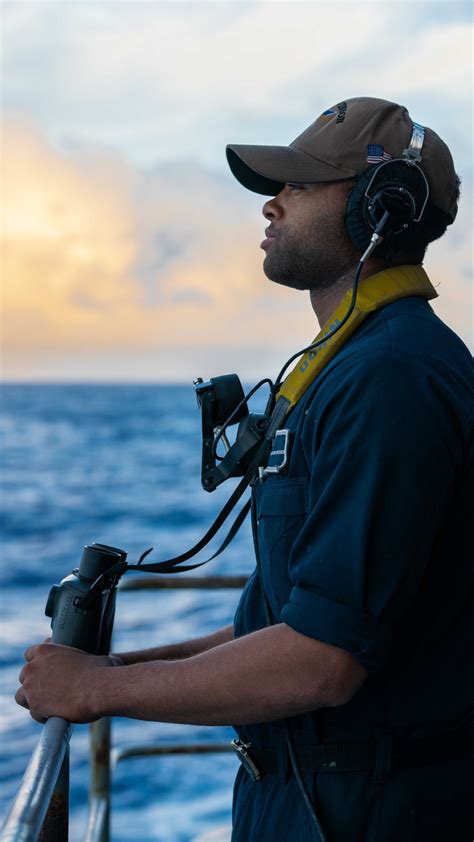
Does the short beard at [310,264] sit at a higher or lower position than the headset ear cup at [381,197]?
lower

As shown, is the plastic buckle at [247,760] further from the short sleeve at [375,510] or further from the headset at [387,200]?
the headset at [387,200]

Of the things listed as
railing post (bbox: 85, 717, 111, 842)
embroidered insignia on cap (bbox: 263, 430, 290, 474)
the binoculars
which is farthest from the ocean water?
embroidered insignia on cap (bbox: 263, 430, 290, 474)

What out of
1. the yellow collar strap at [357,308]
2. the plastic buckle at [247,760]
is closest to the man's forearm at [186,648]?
the plastic buckle at [247,760]

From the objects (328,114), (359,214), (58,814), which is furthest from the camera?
(328,114)

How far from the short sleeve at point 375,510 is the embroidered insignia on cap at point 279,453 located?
0.18 metres

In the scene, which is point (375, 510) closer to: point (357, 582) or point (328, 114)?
point (357, 582)

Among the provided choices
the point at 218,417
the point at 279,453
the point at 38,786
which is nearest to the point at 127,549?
the point at 218,417

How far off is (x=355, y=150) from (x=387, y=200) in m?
0.16

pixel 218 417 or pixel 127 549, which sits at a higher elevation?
pixel 127 549

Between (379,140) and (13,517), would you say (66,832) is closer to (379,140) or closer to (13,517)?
(379,140)

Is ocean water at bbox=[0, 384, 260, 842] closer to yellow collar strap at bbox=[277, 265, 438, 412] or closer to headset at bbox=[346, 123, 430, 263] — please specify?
yellow collar strap at bbox=[277, 265, 438, 412]

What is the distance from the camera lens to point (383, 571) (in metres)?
1.55

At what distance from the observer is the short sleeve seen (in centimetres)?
154

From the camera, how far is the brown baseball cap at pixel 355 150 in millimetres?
1967
